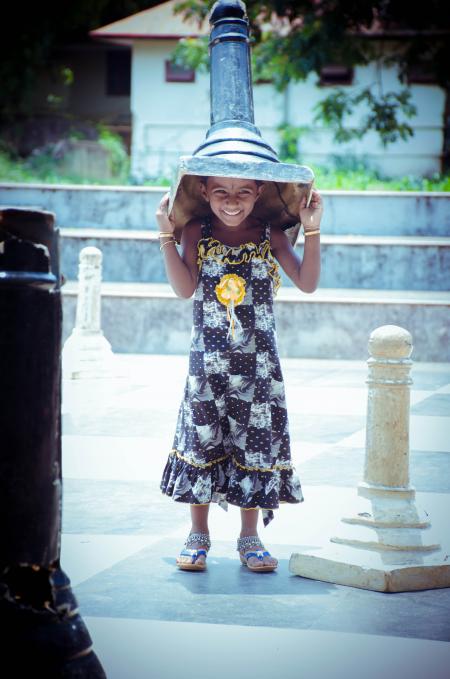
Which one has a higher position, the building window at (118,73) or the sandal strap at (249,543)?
the building window at (118,73)

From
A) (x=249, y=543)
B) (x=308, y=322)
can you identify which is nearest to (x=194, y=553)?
(x=249, y=543)

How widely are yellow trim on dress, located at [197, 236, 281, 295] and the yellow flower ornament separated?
0.06 m

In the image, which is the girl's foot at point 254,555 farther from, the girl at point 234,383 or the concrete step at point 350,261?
the concrete step at point 350,261

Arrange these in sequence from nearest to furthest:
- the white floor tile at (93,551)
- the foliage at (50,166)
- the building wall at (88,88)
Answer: the white floor tile at (93,551)
the foliage at (50,166)
the building wall at (88,88)

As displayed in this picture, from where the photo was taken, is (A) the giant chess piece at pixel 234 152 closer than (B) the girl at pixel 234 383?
Yes

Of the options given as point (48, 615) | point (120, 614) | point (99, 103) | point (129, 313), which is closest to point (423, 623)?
point (120, 614)

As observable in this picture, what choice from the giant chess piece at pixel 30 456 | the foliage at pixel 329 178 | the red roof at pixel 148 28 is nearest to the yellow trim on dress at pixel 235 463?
the giant chess piece at pixel 30 456

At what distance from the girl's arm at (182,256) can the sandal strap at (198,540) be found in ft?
2.78

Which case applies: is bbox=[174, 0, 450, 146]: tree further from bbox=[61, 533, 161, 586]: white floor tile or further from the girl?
bbox=[61, 533, 161, 586]: white floor tile

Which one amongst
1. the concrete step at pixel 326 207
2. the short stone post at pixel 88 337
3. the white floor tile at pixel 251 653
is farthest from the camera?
the concrete step at pixel 326 207

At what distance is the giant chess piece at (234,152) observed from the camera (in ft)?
11.4

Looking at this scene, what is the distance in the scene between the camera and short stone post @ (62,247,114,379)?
8.84m

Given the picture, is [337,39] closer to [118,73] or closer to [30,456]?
[30,456]

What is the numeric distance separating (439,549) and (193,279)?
49.8 inches
